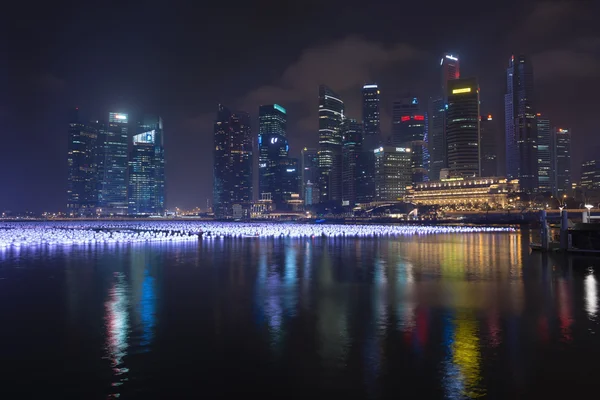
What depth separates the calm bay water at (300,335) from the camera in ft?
28.2

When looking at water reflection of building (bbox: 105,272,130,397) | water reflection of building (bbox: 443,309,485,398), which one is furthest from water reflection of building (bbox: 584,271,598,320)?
water reflection of building (bbox: 105,272,130,397)

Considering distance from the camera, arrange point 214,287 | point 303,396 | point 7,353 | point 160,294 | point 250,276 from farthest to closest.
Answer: point 250,276 < point 214,287 < point 160,294 < point 7,353 < point 303,396

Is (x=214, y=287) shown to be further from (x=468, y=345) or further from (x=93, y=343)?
(x=468, y=345)

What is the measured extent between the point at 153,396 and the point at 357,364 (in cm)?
398

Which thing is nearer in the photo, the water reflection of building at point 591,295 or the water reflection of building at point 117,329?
the water reflection of building at point 117,329

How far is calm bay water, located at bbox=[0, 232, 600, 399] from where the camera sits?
8.61m

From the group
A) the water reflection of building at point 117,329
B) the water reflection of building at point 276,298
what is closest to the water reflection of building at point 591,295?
the water reflection of building at point 276,298

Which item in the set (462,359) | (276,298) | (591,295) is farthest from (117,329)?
(591,295)

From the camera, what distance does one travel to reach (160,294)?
18.2 metres

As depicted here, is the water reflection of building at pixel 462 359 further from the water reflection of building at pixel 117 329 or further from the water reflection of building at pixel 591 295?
the water reflection of building at pixel 117 329

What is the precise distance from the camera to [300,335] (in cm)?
1205

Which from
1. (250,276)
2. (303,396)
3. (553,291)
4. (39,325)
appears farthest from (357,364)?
(250,276)

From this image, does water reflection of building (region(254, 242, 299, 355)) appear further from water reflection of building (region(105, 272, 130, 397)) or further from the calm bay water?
water reflection of building (region(105, 272, 130, 397))

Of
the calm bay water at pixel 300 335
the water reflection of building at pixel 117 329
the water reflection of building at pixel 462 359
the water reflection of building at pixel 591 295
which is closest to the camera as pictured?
the water reflection of building at pixel 462 359
